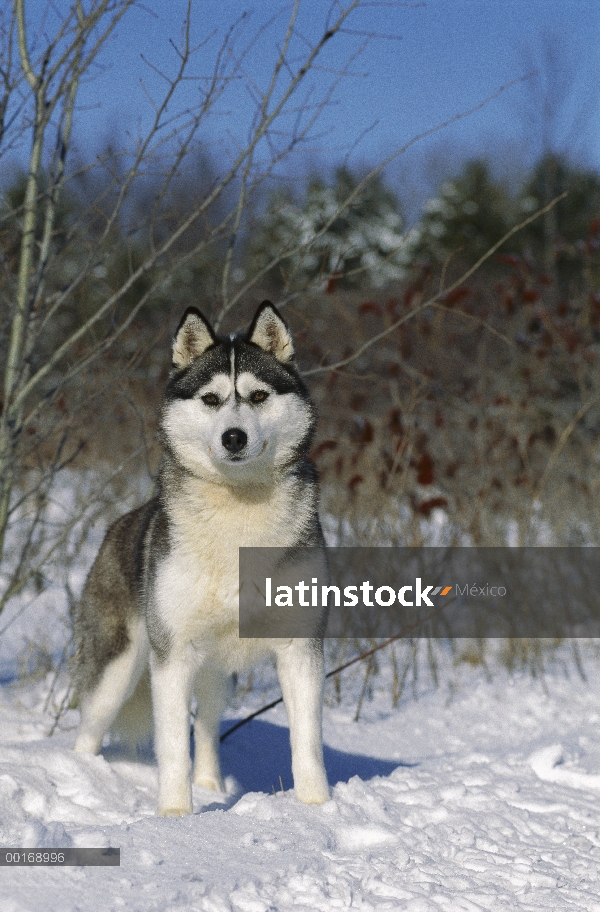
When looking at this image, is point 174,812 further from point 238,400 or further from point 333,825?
point 238,400

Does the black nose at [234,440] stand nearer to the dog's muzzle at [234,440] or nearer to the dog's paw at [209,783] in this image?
the dog's muzzle at [234,440]

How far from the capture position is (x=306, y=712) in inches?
139

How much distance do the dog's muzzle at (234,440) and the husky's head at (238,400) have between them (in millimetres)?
34

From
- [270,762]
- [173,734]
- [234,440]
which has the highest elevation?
[234,440]

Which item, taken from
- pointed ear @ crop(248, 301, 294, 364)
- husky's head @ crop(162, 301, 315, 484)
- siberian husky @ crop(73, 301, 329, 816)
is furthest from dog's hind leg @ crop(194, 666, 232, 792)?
pointed ear @ crop(248, 301, 294, 364)

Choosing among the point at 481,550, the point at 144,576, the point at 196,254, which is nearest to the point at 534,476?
the point at 481,550

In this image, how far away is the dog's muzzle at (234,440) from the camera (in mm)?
3281

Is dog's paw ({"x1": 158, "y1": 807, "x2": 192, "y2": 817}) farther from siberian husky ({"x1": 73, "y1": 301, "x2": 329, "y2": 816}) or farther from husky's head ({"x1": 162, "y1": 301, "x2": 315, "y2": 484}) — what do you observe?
husky's head ({"x1": 162, "y1": 301, "x2": 315, "y2": 484})

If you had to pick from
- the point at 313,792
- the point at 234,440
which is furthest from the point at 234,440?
the point at 313,792

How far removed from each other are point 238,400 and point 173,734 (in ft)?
4.14

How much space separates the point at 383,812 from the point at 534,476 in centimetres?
464

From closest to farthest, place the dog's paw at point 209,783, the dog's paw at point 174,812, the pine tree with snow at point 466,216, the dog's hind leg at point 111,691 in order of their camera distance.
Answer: the dog's paw at point 174,812, the dog's hind leg at point 111,691, the dog's paw at point 209,783, the pine tree with snow at point 466,216

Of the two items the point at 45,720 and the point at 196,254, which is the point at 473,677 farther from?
the point at 196,254

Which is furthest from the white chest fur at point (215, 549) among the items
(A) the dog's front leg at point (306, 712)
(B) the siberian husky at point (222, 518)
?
(A) the dog's front leg at point (306, 712)
